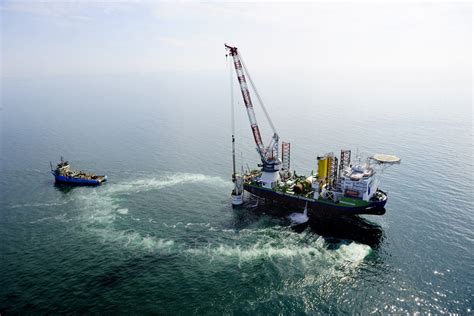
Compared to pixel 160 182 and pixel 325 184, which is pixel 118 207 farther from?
pixel 325 184

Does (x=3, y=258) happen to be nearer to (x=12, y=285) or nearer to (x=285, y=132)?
(x=12, y=285)

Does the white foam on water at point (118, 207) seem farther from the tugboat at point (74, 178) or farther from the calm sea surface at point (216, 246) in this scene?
the tugboat at point (74, 178)

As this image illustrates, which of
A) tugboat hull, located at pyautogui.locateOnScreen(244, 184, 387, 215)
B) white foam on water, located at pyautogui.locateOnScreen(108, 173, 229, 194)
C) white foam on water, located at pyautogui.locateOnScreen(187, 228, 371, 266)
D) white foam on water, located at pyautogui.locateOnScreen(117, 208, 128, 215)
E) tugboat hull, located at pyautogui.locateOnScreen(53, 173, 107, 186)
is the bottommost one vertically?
white foam on water, located at pyautogui.locateOnScreen(187, 228, 371, 266)

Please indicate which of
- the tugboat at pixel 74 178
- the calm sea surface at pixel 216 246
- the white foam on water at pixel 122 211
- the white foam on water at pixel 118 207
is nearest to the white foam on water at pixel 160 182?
the white foam on water at pixel 118 207

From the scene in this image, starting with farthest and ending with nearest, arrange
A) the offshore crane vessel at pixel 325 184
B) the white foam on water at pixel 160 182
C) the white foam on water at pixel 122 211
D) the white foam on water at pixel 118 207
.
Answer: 1. the white foam on water at pixel 160 182
2. the white foam on water at pixel 122 211
3. the offshore crane vessel at pixel 325 184
4. the white foam on water at pixel 118 207

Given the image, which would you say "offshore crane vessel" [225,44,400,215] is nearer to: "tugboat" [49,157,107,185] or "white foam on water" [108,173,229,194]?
"white foam on water" [108,173,229,194]

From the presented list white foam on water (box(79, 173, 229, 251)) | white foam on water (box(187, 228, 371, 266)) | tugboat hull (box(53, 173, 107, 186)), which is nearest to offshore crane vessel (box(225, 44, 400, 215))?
white foam on water (box(187, 228, 371, 266))

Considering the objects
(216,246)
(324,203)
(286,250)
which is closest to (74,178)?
(216,246)
